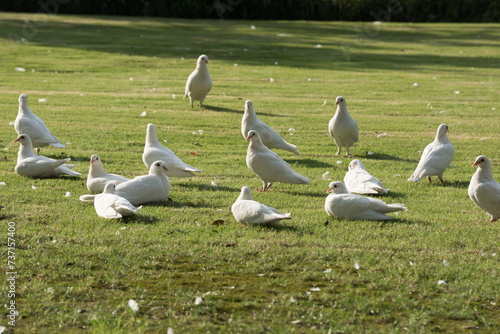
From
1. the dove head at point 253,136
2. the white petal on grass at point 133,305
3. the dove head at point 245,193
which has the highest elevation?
the dove head at point 253,136

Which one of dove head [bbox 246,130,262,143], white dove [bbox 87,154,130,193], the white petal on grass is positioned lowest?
the white petal on grass

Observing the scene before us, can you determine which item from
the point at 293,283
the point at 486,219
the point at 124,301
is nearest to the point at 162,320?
the point at 124,301

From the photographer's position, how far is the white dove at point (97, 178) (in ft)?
25.7

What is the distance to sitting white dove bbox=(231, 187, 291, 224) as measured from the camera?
655 centimetres

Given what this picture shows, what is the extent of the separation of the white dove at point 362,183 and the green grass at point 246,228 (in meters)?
0.29

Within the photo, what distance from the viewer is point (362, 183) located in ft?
26.8

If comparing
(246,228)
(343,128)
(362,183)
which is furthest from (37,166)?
(343,128)

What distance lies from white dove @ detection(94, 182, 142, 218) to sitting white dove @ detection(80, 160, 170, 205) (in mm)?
283

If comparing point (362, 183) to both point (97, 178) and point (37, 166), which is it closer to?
point (97, 178)

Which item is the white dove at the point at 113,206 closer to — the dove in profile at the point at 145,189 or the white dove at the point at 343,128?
the dove in profile at the point at 145,189

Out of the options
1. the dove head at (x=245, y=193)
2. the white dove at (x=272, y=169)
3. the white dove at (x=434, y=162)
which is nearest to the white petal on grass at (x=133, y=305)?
the dove head at (x=245, y=193)

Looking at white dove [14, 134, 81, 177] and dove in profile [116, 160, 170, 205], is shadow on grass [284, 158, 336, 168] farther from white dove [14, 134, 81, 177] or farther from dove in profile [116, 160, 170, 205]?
white dove [14, 134, 81, 177]

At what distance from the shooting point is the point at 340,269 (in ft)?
18.7

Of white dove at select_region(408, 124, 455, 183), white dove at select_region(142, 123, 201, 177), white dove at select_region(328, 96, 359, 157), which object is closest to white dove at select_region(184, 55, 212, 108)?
white dove at select_region(328, 96, 359, 157)
